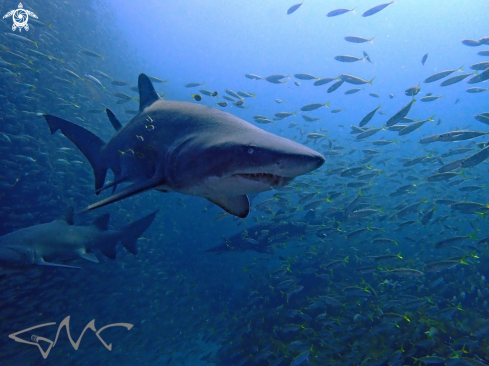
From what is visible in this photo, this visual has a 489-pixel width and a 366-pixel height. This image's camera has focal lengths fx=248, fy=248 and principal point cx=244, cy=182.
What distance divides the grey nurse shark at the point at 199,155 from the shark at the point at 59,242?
2296 millimetres

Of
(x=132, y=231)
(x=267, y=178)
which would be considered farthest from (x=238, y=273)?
(x=267, y=178)

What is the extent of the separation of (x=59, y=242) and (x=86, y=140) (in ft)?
8.75

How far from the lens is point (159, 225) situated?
16484mm

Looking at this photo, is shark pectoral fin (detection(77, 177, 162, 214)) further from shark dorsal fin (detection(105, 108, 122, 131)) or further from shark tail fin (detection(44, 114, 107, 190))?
shark dorsal fin (detection(105, 108, 122, 131))

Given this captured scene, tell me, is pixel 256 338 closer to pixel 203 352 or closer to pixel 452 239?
pixel 203 352

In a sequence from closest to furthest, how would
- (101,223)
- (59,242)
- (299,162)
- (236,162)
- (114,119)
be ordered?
(299,162)
(236,162)
(114,119)
(59,242)
(101,223)

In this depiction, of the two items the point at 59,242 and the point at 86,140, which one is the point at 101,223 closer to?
the point at 59,242

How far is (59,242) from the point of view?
14.7ft

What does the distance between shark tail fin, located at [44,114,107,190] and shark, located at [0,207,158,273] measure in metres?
1.66

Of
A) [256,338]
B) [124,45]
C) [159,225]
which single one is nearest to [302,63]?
[124,45]

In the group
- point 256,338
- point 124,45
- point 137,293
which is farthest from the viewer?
point 124,45

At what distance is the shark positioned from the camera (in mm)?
4000

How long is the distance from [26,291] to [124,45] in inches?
1471

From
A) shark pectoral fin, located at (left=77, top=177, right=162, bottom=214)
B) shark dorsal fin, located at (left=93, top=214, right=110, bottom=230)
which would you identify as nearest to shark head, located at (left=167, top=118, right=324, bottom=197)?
shark pectoral fin, located at (left=77, top=177, right=162, bottom=214)
